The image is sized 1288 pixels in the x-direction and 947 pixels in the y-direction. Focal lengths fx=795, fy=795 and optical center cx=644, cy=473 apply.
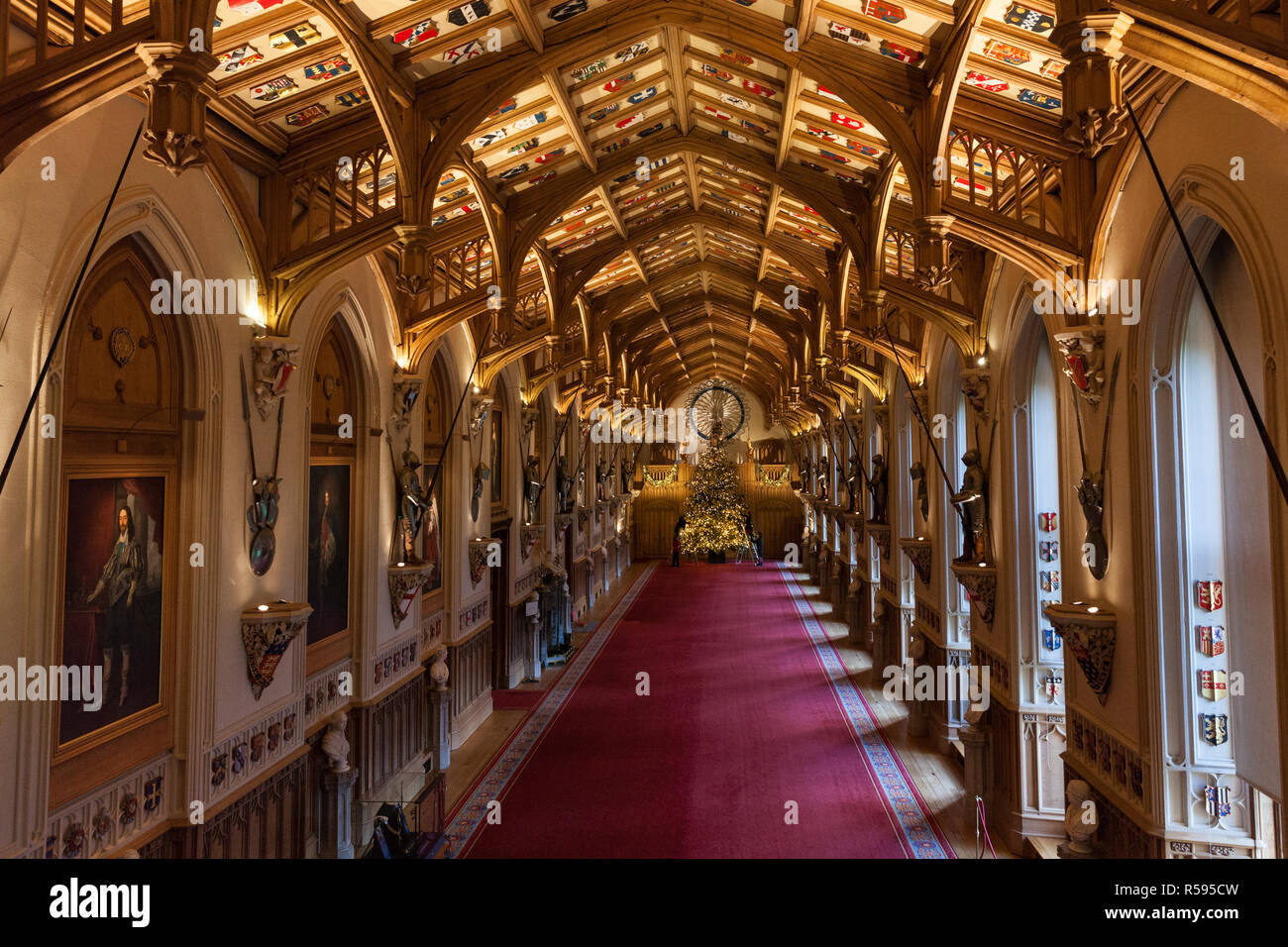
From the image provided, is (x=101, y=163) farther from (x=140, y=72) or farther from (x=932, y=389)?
(x=932, y=389)

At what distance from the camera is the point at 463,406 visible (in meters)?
10.8

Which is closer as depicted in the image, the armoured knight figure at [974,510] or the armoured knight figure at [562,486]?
the armoured knight figure at [974,510]

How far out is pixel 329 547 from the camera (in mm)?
7660

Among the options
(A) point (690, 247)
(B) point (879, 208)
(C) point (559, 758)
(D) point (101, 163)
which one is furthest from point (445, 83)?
(A) point (690, 247)

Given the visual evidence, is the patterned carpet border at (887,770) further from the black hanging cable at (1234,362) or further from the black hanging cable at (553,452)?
the black hanging cable at (553,452)

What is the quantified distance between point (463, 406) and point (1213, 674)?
8.63 metres

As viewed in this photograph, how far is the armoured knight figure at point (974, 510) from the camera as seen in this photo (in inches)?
318

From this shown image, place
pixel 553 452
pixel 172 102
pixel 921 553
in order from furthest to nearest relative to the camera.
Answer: pixel 553 452
pixel 921 553
pixel 172 102

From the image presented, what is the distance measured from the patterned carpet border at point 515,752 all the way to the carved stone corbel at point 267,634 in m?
2.56

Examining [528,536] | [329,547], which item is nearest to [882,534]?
[528,536]

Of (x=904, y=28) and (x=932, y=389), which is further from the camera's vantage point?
(x=932, y=389)

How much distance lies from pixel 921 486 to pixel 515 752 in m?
6.43

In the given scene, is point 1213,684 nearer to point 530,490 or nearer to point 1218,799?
point 1218,799

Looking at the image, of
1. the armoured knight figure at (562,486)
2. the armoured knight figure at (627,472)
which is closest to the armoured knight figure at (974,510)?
the armoured knight figure at (562,486)
